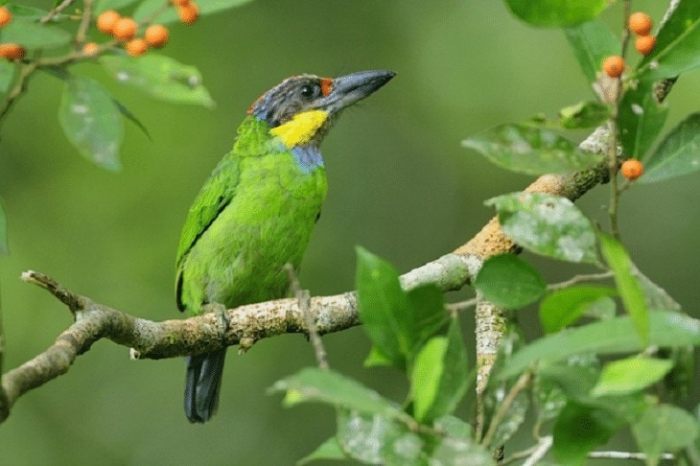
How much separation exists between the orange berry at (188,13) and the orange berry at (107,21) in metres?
0.09

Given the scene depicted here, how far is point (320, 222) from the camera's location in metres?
7.52

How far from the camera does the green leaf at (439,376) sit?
5.01ft

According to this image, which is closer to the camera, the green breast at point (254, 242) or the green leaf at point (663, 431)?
the green leaf at point (663, 431)

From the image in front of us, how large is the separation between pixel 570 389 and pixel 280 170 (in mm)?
3047

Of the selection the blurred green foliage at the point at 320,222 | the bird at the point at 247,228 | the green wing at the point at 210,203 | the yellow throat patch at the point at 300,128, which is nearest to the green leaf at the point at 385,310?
the bird at the point at 247,228

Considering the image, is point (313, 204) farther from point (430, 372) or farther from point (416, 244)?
point (416, 244)

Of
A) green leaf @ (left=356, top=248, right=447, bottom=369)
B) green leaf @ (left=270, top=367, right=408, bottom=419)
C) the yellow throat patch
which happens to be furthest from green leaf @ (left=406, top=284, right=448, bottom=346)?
the yellow throat patch

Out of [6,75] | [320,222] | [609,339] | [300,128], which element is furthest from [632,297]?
[320,222]

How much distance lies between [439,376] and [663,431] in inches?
10.7

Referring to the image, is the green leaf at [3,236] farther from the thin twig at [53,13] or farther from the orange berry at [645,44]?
the orange berry at [645,44]

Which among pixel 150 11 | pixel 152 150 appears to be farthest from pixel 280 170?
pixel 150 11

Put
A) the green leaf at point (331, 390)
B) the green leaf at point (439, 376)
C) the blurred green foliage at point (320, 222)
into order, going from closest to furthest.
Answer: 1. the green leaf at point (331, 390)
2. the green leaf at point (439, 376)
3. the blurred green foliage at point (320, 222)

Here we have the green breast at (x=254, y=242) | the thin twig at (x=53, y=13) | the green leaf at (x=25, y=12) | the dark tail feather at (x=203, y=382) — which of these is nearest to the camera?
the thin twig at (x=53, y=13)

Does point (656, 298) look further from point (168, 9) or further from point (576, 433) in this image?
point (168, 9)
